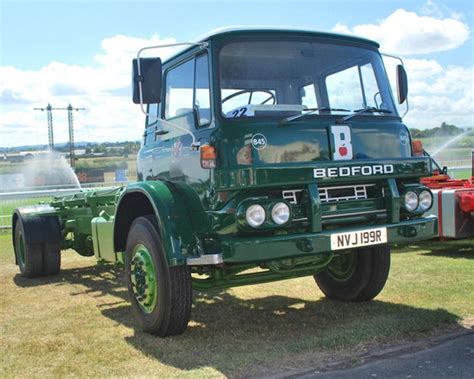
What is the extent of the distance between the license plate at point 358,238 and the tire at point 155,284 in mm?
1284

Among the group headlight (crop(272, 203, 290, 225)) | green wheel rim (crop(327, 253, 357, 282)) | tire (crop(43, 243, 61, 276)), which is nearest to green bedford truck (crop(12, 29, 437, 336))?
headlight (crop(272, 203, 290, 225))

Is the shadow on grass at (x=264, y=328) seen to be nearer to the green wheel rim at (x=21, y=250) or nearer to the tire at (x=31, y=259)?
the tire at (x=31, y=259)

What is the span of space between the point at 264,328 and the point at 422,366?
5.29 feet

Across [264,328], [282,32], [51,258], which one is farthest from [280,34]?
[51,258]

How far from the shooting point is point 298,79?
5.27 meters

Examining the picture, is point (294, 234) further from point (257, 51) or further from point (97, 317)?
point (97, 317)

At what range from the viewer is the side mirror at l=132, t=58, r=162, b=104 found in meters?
4.79

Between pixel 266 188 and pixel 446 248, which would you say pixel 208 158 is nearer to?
pixel 266 188

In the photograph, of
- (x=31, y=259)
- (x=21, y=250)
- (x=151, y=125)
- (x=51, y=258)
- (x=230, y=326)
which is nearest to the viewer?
(x=230, y=326)

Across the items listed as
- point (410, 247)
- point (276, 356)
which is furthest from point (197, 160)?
point (410, 247)

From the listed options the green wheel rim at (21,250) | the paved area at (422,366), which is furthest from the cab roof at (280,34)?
the green wheel rim at (21,250)

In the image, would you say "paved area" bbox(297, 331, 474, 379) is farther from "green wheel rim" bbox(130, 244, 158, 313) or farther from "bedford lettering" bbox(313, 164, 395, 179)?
"green wheel rim" bbox(130, 244, 158, 313)

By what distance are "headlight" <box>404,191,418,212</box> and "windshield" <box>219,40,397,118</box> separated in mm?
743

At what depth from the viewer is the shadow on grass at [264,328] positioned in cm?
457
